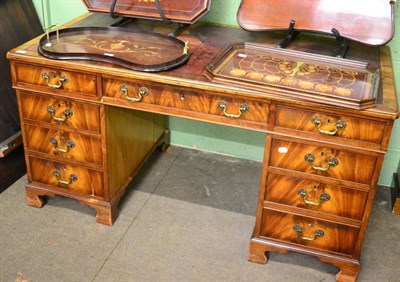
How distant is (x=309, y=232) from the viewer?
188 centimetres

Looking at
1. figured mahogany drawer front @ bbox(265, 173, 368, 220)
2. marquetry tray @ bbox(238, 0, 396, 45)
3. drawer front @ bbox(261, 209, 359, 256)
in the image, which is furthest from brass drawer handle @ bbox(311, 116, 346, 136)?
marquetry tray @ bbox(238, 0, 396, 45)

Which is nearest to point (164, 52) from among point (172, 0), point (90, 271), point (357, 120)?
point (172, 0)

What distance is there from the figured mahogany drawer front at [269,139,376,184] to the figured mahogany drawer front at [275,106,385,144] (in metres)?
0.07

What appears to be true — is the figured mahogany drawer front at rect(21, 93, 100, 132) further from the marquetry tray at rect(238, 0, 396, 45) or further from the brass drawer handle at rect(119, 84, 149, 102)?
the marquetry tray at rect(238, 0, 396, 45)

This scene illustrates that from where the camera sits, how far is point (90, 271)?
1.92m

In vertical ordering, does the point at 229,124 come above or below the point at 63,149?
above

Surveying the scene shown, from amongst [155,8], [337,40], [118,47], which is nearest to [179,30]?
[155,8]

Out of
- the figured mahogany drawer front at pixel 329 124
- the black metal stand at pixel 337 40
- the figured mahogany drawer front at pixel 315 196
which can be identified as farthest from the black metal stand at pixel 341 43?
the figured mahogany drawer front at pixel 315 196

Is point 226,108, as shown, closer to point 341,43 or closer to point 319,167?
point 319,167

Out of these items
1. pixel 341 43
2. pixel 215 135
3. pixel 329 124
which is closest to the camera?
pixel 329 124

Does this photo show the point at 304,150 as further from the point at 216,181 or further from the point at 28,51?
the point at 28,51

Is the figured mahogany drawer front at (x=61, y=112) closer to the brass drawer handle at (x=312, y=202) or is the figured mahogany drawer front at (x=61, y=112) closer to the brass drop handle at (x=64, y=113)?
the brass drop handle at (x=64, y=113)

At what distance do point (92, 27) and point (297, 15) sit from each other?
34.4 inches

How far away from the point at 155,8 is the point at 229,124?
2.34ft
